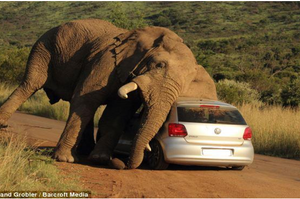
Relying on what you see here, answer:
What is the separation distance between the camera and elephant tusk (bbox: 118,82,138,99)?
Result: 10156 mm

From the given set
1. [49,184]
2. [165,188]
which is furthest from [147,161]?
[49,184]

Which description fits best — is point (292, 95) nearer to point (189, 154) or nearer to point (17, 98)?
point (17, 98)

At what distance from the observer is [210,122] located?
1052 centimetres

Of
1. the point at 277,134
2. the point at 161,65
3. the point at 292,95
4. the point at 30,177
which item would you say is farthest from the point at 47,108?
the point at 30,177

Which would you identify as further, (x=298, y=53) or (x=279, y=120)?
(x=298, y=53)

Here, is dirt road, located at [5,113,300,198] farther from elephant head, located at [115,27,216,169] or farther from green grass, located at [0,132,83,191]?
elephant head, located at [115,27,216,169]

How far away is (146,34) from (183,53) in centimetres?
118

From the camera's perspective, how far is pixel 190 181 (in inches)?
375

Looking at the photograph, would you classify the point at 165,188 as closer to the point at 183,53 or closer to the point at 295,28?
the point at 183,53

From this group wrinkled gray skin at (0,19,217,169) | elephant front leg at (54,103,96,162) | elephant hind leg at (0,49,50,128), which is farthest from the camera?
elephant hind leg at (0,49,50,128)

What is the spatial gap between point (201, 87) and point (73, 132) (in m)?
2.66

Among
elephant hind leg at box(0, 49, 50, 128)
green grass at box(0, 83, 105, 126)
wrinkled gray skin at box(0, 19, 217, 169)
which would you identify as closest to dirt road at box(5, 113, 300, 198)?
wrinkled gray skin at box(0, 19, 217, 169)

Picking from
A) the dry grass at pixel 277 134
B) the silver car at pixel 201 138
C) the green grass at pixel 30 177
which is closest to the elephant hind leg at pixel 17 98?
the green grass at pixel 30 177

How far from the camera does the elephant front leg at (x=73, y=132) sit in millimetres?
11000
